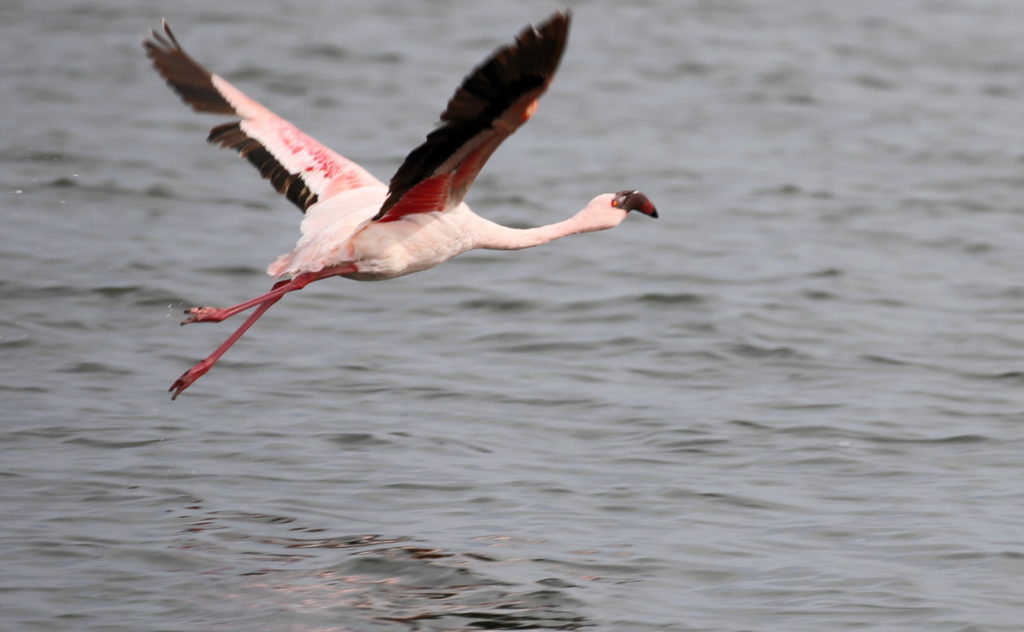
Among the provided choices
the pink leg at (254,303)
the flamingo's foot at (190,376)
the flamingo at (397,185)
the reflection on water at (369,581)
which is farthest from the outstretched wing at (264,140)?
the reflection on water at (369,581)

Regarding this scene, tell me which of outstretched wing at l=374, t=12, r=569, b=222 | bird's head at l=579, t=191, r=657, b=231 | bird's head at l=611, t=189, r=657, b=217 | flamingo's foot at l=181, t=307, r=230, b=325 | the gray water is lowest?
the gray water

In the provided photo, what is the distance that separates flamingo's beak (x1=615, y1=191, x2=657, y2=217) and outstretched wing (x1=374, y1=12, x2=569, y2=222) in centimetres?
93

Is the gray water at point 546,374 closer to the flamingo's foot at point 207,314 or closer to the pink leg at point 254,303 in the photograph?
the pink leg at point 254,303

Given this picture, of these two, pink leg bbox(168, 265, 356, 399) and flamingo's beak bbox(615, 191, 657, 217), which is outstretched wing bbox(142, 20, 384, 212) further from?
flamingo's beak bbox(615, 191, 657, 217)

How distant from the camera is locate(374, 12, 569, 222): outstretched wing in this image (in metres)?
7.08

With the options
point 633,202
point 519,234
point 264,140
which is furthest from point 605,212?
point 264,140

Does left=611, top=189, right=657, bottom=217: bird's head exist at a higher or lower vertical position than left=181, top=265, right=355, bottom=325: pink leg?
higher

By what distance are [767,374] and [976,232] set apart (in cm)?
510

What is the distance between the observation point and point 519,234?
364 inches

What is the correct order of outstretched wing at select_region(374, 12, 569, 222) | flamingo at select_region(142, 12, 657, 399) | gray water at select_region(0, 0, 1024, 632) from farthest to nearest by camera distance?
gray water at select_region(0, 0, 1024, 632), flamingo at select_region(142, 12, 657, 399), outstretched wing at select_region(374, 12, 569, 222)

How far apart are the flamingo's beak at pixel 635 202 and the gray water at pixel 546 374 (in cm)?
157

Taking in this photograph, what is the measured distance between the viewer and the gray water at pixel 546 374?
8023 mm

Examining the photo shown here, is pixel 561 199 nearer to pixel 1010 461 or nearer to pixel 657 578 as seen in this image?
pixel 1010 461

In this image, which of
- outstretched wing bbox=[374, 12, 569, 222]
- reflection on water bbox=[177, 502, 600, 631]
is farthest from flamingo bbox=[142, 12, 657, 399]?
reflection on water bbox=[177, 502, 600, 631]
